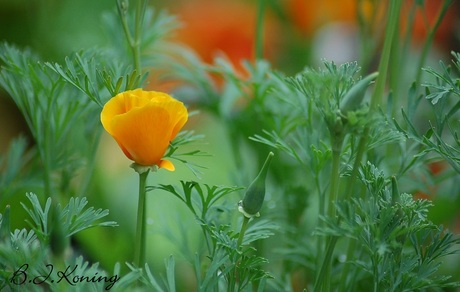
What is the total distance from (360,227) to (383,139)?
66 mm

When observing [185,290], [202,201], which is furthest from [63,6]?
[202,201]

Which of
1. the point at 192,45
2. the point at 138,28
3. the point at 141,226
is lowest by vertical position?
the point at 192,45

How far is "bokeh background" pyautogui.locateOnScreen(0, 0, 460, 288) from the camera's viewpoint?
0.70 metres

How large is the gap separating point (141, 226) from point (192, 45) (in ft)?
2.43

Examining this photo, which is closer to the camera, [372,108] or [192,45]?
[372,108]

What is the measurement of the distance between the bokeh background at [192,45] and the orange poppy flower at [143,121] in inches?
7.6

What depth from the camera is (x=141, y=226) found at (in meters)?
0.41

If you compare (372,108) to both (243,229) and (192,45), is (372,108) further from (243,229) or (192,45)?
(192,45)

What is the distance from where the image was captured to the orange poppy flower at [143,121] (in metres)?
0.36

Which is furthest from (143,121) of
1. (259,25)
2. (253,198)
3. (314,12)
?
(314,12)

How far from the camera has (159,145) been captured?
38 centimetres

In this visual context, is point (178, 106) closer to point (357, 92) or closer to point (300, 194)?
point (357, 92)

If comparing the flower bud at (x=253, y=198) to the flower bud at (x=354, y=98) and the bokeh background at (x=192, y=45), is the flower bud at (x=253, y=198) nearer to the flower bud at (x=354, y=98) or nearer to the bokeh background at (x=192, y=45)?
the flower bud at (x=354, y=98)
